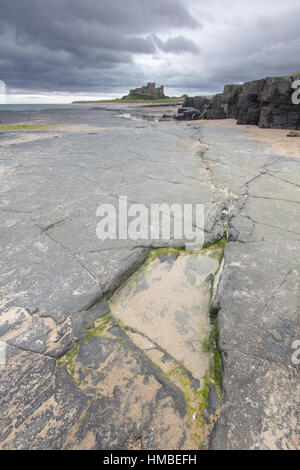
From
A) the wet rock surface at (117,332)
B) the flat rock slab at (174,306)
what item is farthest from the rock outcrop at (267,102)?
the flat rock slab at (174,306)

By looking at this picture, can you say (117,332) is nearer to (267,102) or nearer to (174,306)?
(174,306)

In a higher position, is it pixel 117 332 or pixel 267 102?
pixel 267 102

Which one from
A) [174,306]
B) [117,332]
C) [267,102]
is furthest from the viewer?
[267,102]

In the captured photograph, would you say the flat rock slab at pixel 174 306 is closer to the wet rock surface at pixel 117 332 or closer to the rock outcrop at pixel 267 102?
the wet rock surface at pixel 117 332

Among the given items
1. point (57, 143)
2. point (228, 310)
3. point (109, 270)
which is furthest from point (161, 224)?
point (57, 143)

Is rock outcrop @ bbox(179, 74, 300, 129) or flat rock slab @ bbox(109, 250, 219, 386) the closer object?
flat rock slab @ bbox(109, 250, 219, 386)

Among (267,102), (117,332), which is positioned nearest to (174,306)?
(117,332)

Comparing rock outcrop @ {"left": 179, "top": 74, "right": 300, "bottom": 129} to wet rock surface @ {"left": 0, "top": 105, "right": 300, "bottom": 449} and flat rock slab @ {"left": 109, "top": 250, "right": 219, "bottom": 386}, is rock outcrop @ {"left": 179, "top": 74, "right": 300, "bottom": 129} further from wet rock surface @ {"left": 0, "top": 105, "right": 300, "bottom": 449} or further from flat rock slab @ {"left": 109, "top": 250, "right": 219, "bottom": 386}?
flat rock slab @ {"left": 109, "top": 250, "right": 219, "bottom": 386}

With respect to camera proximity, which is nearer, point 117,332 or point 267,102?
point 117,332

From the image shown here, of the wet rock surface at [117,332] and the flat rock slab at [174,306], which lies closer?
the wet rock surface at [117,332]

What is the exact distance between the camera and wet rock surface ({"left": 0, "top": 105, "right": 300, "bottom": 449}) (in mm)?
979

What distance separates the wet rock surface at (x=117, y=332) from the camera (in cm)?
98

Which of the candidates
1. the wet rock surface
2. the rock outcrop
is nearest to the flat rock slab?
the wet rock surface

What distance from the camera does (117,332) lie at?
1432 mm
